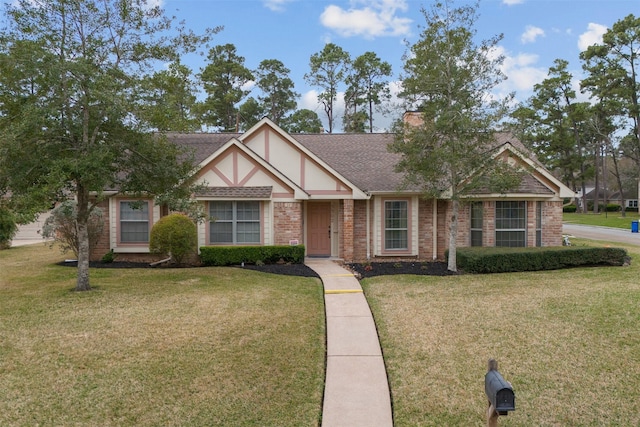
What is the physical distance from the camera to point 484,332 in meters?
7.00

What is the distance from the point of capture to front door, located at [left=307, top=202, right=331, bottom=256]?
15703 mm

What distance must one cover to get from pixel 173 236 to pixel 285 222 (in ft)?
11.9

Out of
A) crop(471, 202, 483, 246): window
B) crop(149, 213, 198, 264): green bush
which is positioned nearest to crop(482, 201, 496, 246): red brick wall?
crop(471, 202, 483, 246): window

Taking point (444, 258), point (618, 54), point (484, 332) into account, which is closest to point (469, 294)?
point (484, 332)

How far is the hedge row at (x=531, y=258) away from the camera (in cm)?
1238

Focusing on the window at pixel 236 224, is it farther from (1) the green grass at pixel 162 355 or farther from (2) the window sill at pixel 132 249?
(1) the green grass at pixel 162 355

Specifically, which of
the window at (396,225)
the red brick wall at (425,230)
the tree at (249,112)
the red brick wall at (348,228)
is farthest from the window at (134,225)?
the tree at (249,112)

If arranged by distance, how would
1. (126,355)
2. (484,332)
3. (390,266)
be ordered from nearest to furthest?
1. (126,355)
2. (484,332)
3. (390,266)

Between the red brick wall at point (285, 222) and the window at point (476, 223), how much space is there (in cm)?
607

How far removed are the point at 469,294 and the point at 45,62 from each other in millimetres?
10350

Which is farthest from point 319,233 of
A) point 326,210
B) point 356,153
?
point 356,153

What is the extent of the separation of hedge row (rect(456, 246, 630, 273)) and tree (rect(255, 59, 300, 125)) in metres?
33.7

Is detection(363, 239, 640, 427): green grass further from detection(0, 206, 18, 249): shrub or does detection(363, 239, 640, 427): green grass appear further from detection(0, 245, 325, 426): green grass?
detection(0, 206, 18, 249): shrub

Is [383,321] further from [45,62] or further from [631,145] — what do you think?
[631,145]
